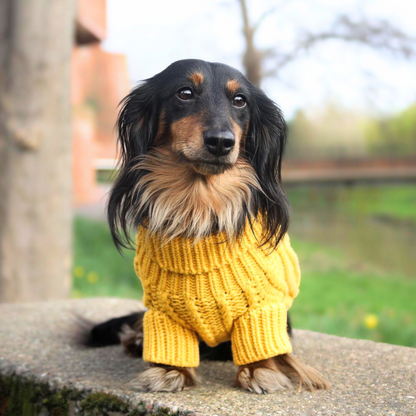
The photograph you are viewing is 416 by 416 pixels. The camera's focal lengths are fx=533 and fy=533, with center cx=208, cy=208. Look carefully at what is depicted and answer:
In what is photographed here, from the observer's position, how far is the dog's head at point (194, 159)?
76.3 inches

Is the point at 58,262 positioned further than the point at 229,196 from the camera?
Yes

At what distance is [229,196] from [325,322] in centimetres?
232

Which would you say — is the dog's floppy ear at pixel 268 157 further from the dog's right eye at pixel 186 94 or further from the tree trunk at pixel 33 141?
the tree trunk at pixel 33 141

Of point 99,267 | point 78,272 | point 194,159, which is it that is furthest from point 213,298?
point 99,267

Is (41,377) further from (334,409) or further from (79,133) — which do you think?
(79,133)

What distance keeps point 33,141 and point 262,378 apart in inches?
109

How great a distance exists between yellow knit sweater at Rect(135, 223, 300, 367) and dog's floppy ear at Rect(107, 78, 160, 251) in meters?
0.16

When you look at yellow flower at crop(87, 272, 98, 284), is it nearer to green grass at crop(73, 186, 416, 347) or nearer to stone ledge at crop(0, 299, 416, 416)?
green grass at crop(73, 186, 416, 347)

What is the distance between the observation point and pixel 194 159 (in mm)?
1858

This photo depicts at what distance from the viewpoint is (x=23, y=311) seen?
3158 millimetres

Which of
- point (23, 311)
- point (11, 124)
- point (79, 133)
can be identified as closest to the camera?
point (23, 311)

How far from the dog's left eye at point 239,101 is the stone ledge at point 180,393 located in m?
1.05

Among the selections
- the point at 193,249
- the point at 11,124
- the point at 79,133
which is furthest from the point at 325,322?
the point at 79,133

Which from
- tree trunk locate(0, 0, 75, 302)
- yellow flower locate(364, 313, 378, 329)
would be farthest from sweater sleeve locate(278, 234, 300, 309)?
tree trunk locate(0, 0, 75, 302)
